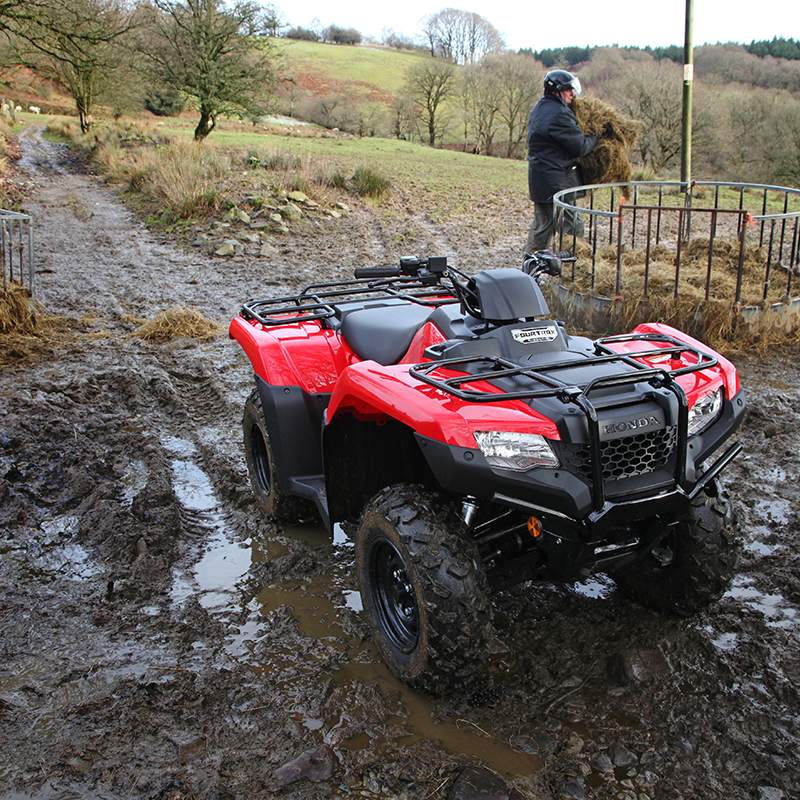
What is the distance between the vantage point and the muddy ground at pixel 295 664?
233 cm

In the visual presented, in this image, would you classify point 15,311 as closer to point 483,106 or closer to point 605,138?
point 605,138

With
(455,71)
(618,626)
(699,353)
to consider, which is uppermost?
(455,71)

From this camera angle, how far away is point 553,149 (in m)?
8.08

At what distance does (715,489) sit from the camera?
280cm

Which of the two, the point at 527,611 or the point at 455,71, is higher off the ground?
the point at 455,71

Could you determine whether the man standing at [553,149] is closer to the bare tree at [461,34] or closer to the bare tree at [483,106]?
the bare tree at [483,106]

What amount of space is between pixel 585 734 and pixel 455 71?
44.4 m

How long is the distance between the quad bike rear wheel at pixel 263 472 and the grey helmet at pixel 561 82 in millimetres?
5295

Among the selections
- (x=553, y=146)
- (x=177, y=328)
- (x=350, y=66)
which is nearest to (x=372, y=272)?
(x=177, y=328)

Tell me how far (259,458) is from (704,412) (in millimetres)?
2503

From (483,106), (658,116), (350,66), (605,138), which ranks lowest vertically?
(605,138)

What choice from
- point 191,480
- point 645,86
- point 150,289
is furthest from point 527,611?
point 645,86

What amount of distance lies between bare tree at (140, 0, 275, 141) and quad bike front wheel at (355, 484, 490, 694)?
72.7 ft

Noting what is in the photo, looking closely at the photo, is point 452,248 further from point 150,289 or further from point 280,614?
point 280,614
